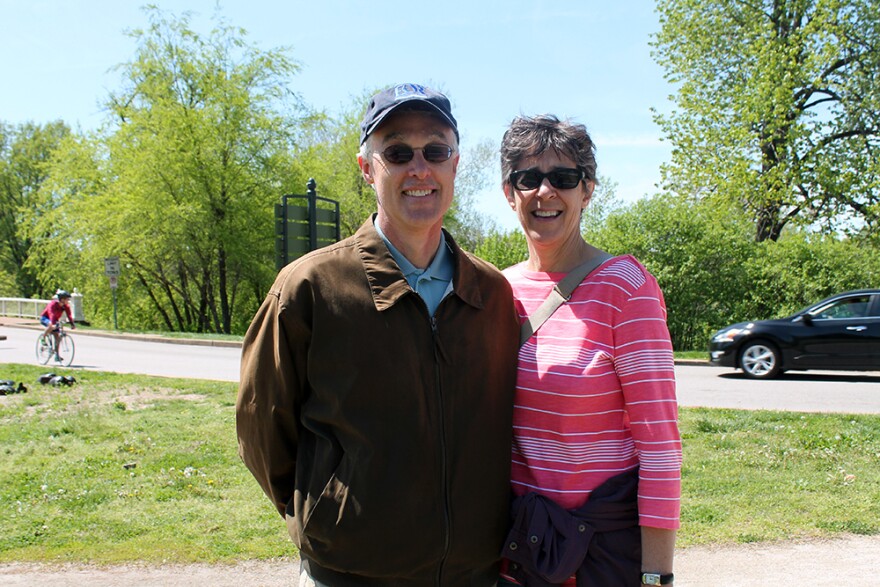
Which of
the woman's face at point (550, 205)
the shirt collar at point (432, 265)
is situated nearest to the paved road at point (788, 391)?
the woman's face at point (550, 205)

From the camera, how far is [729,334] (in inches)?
535

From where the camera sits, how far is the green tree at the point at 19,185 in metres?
49.1

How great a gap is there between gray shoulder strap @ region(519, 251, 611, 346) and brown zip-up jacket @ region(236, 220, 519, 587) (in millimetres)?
169

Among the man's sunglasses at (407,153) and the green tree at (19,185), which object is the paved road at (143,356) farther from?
the green tree at (19,185)

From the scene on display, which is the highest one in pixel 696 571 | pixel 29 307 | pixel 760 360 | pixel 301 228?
pixel 301 228

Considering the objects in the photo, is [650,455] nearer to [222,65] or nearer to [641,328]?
[641,328]

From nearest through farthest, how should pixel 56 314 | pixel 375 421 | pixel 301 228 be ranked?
1. pixel 375 421
2. pixel 301 228
3. pixel 56 314

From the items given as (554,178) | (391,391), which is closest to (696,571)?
(554,178)

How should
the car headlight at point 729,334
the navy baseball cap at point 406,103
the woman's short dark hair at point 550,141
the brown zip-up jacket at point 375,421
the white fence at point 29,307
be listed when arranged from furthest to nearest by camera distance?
1. the white fence at point 29,307
2. the car headlight at point 729,334
3. the woman's short dark hair at point 550,141
4. the navy baseball cap at point 406,103
5. the brown zip-up jacket at point 375,421

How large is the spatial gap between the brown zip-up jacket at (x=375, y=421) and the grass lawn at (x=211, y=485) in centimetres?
278

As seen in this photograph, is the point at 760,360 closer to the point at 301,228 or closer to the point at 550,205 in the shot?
the point at 301,228

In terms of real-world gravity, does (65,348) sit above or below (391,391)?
below

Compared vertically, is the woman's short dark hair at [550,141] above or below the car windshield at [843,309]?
above

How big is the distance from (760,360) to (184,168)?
916 inches
